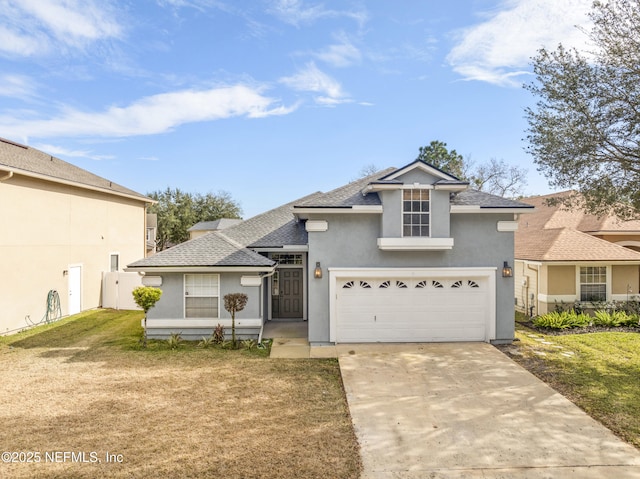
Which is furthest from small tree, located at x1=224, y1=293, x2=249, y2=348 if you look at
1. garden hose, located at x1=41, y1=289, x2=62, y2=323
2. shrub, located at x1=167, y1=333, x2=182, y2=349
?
garden hose, located at x1=41, y1=289, x2=62, y2=323

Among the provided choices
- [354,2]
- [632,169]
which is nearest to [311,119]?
[354,2]

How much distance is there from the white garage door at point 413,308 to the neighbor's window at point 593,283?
6157 millimetres

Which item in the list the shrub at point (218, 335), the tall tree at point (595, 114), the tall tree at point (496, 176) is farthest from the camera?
the tall tree at point (496, 176)

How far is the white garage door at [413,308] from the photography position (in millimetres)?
11016

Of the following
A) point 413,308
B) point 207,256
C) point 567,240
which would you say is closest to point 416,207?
point 413,308

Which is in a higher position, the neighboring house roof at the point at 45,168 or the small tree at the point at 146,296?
the neighboring house roof at the point at 45,168

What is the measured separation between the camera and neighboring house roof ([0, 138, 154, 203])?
535 inches

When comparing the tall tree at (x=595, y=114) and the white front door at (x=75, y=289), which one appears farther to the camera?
the white front door at (x=75, y=289)

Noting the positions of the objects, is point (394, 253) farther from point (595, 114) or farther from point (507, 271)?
point (595, 114)

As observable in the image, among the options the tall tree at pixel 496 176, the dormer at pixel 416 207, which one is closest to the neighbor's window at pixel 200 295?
the dormer at pixel 416 207

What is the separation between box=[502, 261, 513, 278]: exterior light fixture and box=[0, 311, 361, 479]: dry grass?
6040 mm

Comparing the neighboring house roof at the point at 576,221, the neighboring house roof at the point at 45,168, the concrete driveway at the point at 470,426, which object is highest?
the neighboring house roof at the point at 45,168

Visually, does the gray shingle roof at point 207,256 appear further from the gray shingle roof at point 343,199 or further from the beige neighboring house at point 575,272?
the beige neighboring house at point 575,272

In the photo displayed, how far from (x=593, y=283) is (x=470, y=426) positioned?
1193 cm
